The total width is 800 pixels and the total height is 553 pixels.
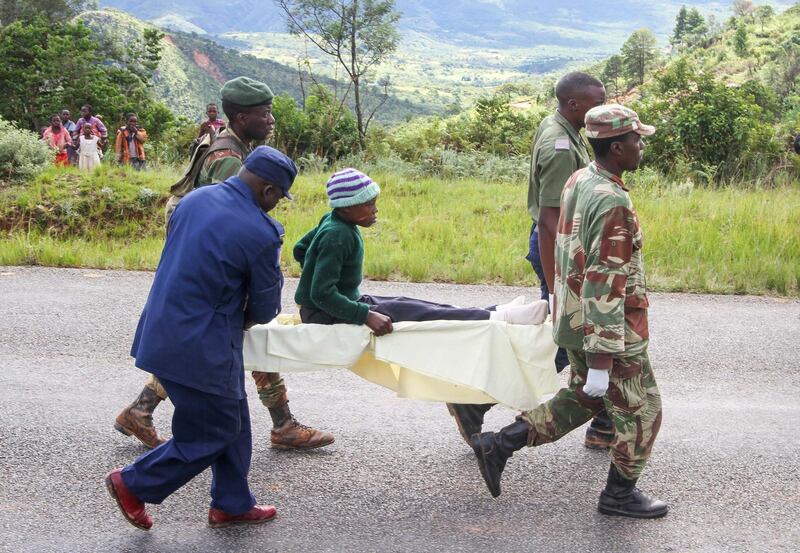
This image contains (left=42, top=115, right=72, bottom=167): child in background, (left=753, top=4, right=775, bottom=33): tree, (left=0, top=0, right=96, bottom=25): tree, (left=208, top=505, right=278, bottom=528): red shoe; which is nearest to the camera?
(left=208, top=505, right=278, bottom=528): red shoe

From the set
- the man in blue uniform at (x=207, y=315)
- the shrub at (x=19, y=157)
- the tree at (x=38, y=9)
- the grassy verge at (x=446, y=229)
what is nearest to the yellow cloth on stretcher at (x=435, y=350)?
the man in blue uniform at (x=207, y=315)

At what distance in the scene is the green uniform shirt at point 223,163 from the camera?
471 cm

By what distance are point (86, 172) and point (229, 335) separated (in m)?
10.4

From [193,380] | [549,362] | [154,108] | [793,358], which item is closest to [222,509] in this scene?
[193,380]

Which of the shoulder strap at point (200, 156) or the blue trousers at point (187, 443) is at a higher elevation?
the shoulder strap at point (200, 156)

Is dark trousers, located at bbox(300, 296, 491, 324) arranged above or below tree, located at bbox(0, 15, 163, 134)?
below

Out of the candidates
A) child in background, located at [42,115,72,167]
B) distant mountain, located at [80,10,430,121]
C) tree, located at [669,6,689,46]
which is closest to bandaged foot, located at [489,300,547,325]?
child in background, located at [42,115,72,167]

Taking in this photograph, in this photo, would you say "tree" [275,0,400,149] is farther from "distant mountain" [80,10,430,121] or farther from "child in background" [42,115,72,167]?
"distant mountain" [80,10,430,121]

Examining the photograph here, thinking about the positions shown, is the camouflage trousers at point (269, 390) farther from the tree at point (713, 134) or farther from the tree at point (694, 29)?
the tree at point (694, 29)

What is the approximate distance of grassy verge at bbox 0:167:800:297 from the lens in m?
9.63

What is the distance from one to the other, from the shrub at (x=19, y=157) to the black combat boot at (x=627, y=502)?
432 inches

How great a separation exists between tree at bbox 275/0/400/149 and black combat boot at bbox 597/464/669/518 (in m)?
21.1

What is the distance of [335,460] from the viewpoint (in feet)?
16.6

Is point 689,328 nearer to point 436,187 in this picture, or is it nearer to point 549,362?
point 549,362
